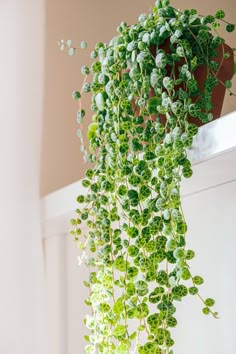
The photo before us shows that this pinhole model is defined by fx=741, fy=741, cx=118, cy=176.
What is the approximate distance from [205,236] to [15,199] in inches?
25.0

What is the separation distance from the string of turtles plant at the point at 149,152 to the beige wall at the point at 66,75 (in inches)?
26.9

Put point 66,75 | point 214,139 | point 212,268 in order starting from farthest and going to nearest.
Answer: point 66,75
point 212,268
point 214,139

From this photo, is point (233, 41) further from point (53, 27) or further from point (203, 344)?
point (203, 344)

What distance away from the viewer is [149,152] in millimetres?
1164

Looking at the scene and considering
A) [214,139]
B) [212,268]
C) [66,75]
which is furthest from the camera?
[66,75]

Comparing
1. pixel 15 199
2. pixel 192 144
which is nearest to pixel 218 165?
pixel 192 144

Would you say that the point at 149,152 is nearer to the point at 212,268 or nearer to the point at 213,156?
the point at 213,156

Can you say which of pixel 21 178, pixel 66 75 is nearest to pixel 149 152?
pixel 21 178

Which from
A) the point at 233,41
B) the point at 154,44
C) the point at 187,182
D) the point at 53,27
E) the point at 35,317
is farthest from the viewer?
the point at 233,41

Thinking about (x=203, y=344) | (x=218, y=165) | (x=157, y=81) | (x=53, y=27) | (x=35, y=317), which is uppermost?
(x=53, y=27)

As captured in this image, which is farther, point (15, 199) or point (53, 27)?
point (53, 27)

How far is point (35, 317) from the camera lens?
1.85 metres

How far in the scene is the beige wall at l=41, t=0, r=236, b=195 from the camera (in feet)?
6.50

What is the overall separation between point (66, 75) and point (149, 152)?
3.02ft
